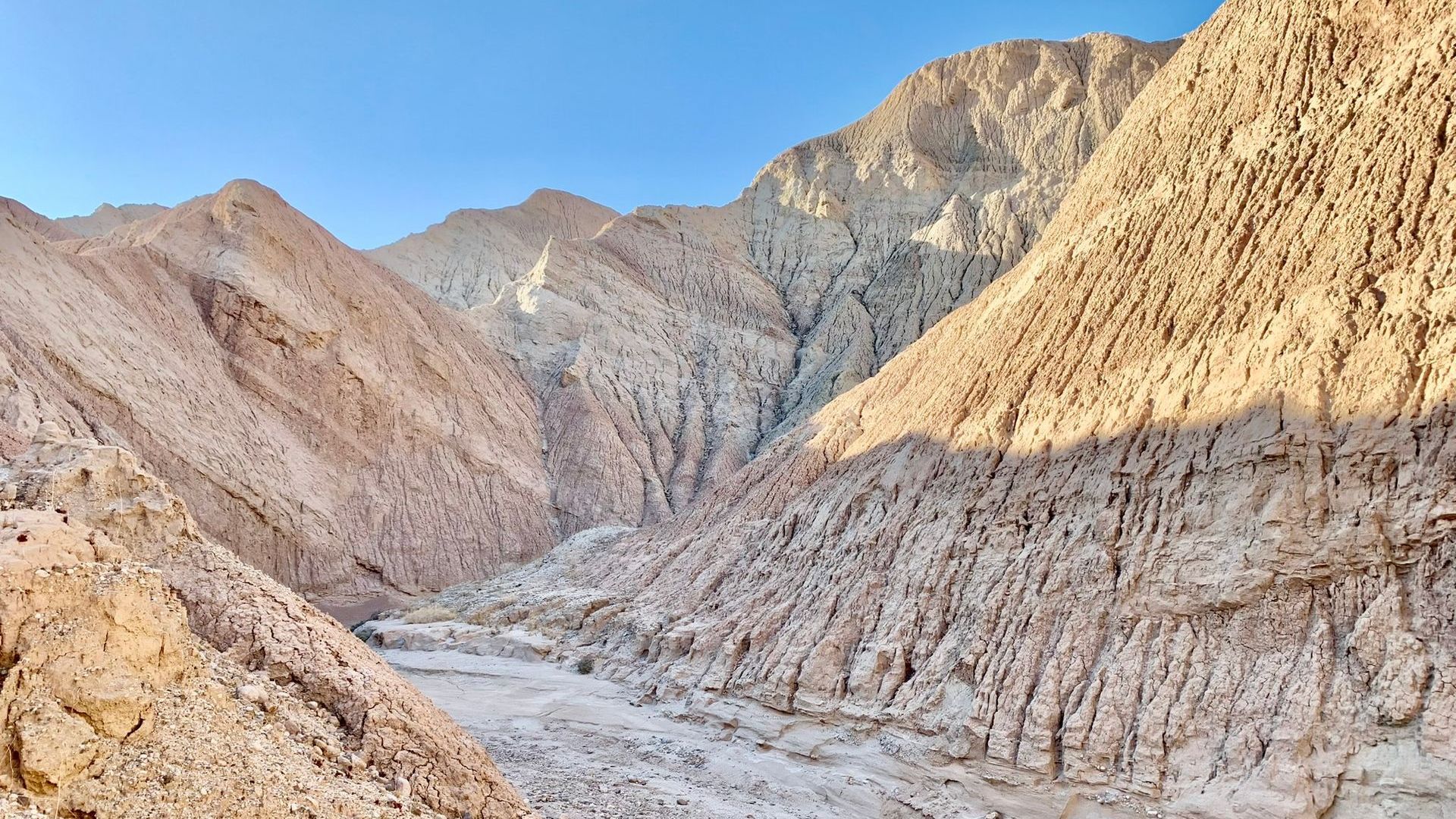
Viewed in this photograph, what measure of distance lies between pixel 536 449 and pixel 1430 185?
27501 millimetres

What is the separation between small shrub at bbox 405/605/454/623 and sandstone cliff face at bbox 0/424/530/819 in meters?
12.7

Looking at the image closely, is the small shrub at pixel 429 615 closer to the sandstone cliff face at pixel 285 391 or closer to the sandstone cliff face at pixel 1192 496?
the sandstone cliff face at pixel 1192 496

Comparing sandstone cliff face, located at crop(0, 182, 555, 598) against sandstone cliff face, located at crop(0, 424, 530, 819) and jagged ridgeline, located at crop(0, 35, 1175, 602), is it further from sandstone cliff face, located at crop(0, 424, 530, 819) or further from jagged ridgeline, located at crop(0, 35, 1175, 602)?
sandstone cliff face, located at crop(0, 424, 530, 819)

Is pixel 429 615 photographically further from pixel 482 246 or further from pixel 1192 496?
pixel 482 246

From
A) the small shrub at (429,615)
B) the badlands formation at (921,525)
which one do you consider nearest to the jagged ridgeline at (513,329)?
the badlands formation at (921,525)

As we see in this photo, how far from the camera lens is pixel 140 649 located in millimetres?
5664

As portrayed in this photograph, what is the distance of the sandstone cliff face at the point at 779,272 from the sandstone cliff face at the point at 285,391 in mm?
3144

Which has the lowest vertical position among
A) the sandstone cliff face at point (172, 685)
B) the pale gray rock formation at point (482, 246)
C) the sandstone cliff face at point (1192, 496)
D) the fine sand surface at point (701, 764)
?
the fine sand surface at point (701, 764)

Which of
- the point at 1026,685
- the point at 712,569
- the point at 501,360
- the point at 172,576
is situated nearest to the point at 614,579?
the point at 712,569

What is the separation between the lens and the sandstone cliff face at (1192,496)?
345 inches

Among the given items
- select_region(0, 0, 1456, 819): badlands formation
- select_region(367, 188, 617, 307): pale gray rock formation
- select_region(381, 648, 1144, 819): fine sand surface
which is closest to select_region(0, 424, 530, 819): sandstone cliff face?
select_region(0, 0, 1456, 819): badlands formation

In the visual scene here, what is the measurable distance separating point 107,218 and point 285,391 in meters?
47.9

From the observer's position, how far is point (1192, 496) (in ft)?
35.9

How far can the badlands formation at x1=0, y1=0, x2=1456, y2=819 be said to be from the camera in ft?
21.6
